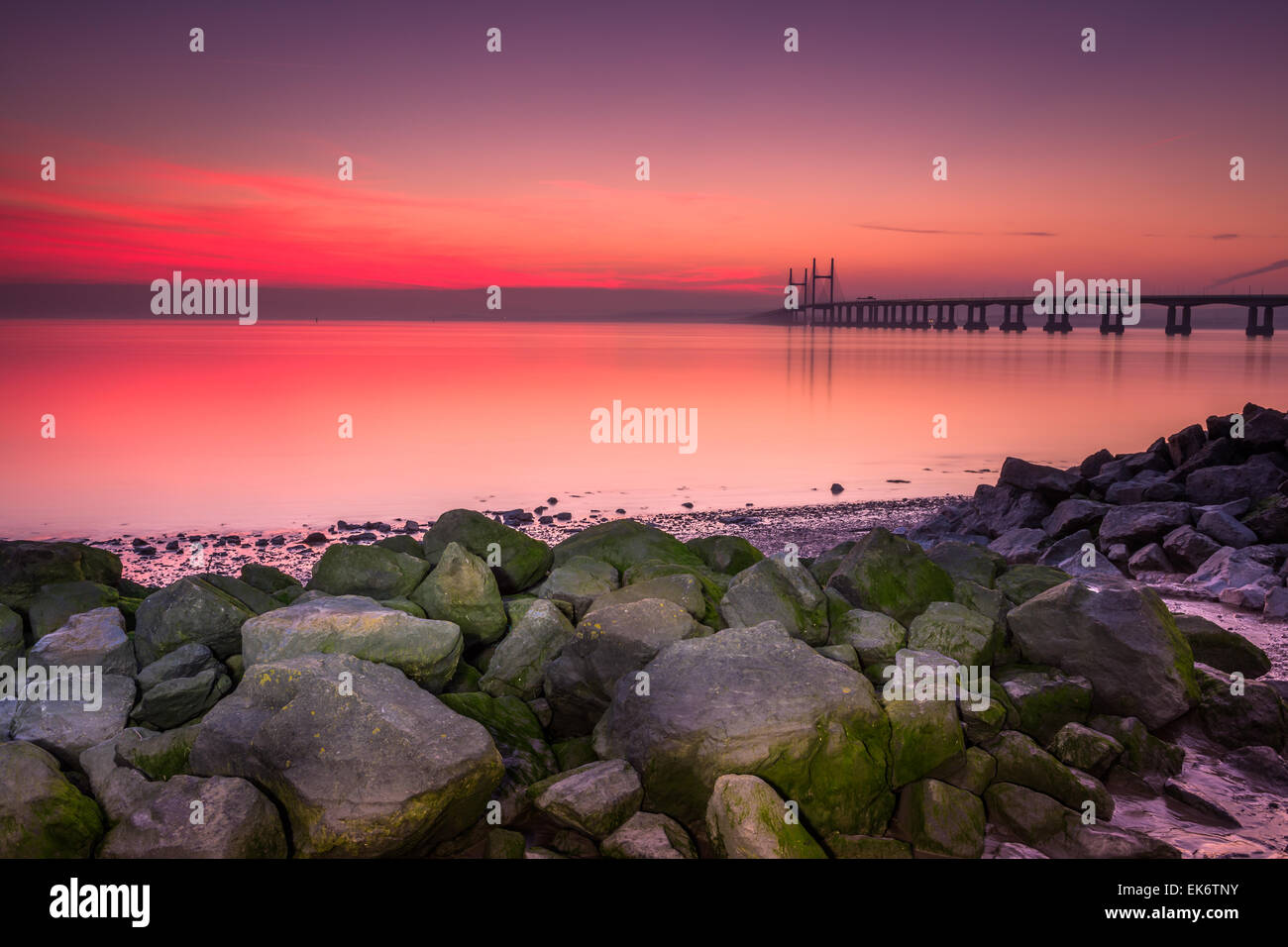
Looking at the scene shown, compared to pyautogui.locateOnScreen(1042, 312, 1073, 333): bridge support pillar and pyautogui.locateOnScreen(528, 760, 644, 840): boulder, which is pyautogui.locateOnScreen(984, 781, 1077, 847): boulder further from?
pyautogui.locateOnScreen(1042, 312, 1073, 333): bridge support pillar

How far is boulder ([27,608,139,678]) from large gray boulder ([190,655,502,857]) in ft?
5.83

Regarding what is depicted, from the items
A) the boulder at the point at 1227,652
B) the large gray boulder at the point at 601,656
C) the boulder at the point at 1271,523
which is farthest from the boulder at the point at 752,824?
the boulder at the point at 1271,523

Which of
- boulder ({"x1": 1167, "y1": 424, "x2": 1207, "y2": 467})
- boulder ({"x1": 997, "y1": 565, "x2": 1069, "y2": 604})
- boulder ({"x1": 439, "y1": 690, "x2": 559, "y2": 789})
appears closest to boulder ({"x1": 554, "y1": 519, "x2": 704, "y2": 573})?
boulder ({"x1": 439, "y1": 690, "x2": 559, "y2": 789})

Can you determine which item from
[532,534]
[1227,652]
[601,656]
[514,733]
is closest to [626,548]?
[601,656]

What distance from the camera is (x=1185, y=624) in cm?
882

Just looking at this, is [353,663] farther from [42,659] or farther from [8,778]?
[42,659]

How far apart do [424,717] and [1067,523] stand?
11481 mm

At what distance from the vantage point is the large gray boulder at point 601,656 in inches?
281

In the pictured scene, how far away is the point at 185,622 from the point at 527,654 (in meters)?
2.82

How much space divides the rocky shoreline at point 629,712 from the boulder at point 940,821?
2 centimetres

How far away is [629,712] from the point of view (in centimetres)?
645

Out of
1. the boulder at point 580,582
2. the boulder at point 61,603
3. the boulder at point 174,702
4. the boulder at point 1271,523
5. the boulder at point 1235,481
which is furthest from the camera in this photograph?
the boulder at point 1235,481

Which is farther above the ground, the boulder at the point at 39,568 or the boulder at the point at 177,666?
the boulder at the point at 39,568

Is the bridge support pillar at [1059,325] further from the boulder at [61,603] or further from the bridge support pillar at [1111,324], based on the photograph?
the boulder at [61,603]
